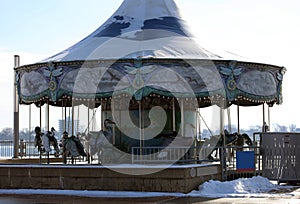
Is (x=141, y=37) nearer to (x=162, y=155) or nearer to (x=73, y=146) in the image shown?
(x=73, y=146)

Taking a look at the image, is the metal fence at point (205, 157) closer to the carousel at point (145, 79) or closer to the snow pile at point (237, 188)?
the carousel at point (145, 79)

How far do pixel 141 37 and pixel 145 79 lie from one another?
10.9 feet

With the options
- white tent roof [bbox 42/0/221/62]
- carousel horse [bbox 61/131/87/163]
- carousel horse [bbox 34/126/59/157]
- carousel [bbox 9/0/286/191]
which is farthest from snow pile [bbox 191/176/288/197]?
carousel horse [bbox 34/126/59/157]

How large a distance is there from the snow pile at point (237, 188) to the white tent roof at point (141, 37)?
4958mm

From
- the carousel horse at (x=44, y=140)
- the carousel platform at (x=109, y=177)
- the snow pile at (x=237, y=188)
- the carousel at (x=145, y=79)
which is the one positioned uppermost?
the carousel at (x=145, y=79)

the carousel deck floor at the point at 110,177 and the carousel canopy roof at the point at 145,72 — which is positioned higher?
the carousel canopy roof at the point at 145,72

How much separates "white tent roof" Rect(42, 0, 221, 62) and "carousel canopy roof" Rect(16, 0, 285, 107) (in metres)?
0.04

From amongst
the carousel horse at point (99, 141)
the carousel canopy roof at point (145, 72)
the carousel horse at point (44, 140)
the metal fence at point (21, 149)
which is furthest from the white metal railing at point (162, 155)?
the metal fence at point (21, 149)

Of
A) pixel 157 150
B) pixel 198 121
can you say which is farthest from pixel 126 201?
pixel 198 121

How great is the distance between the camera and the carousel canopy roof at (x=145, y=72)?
21047 mm

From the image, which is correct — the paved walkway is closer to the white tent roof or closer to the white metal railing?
the white metal railing

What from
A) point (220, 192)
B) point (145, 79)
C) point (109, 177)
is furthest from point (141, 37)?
point (220, 192)

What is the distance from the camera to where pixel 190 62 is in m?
21.3

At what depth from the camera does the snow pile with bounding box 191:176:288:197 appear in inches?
692
